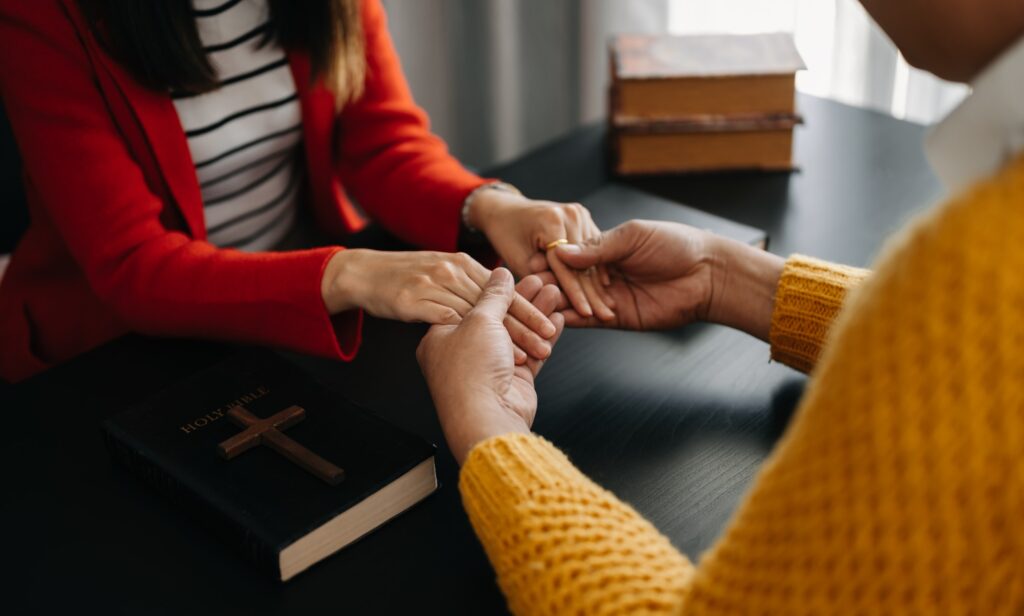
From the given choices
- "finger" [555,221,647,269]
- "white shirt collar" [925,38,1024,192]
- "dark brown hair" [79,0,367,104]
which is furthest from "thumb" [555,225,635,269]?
"white shirt collar" [925,38,1024,192]

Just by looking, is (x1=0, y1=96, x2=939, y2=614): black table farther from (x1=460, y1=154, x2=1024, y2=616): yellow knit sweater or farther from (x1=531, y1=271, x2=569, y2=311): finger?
(x1=460, y1=154, x2=1024, y2=616): yellow knit sweater

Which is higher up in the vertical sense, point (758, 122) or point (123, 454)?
point (758, 122)

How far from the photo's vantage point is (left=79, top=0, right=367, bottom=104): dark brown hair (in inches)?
47.7

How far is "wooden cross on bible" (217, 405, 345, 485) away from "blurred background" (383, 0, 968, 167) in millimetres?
1654

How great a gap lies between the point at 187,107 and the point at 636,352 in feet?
2.18

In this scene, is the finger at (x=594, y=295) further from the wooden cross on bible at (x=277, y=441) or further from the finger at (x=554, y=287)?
the wooden cross on bible at (x=277, y=441)

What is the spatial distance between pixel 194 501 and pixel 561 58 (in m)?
1.88

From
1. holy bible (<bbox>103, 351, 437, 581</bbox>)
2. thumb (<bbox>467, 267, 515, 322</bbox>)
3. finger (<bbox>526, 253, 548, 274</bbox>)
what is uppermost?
thumb (<bbox>467, 267, 515, 322</bbox>)

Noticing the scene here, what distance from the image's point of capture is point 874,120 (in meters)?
1.65

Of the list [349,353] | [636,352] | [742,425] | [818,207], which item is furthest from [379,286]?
[818,207]

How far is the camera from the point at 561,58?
254 centimetres

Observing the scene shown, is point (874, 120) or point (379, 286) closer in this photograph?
point (379, 286)

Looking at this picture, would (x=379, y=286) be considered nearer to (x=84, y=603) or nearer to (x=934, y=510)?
(x=84, y=603)

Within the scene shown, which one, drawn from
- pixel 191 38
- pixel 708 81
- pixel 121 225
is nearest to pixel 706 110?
pixel 708 81
